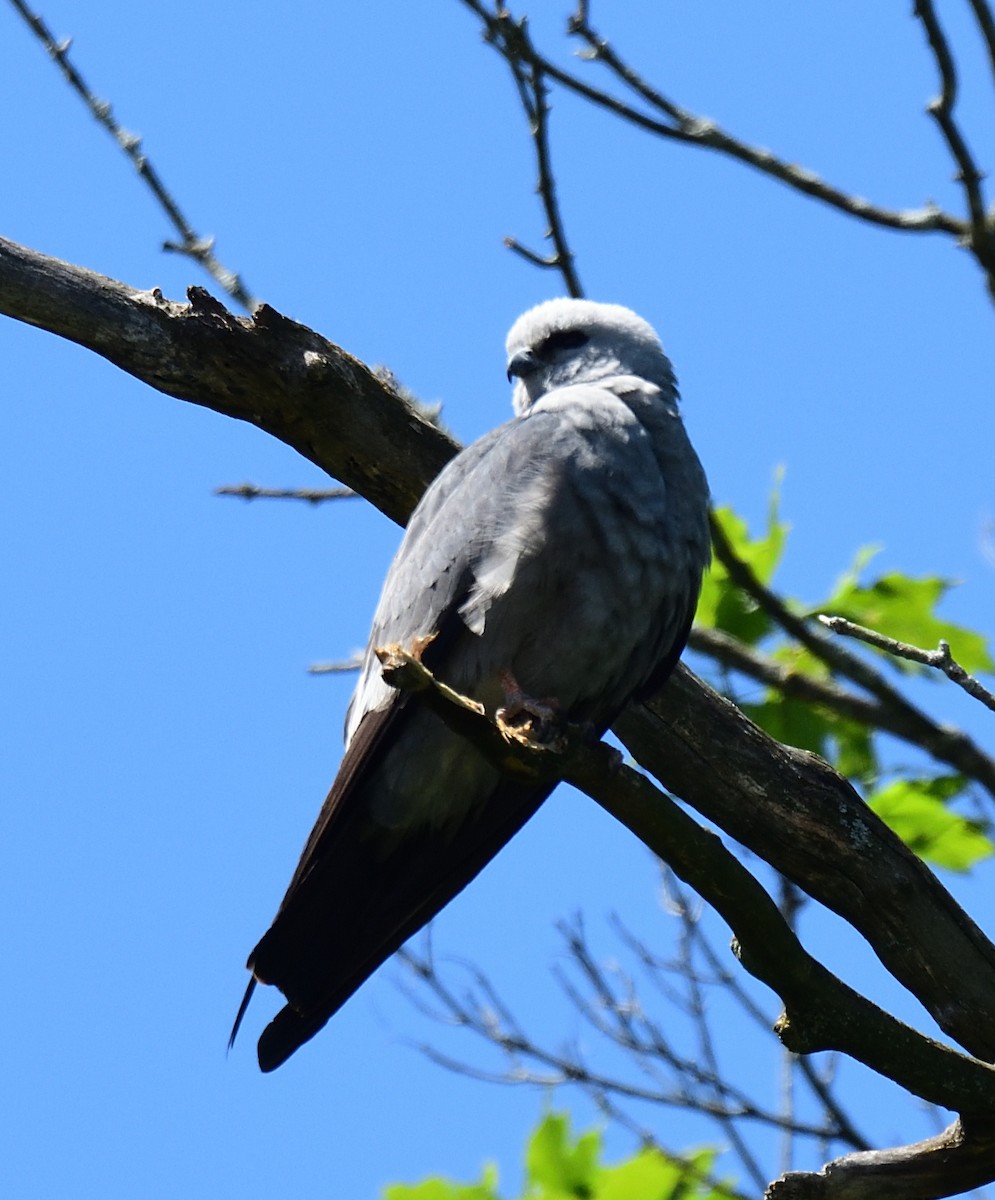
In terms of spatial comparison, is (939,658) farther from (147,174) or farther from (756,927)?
(147,174)

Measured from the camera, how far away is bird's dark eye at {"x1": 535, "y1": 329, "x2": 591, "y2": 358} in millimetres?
5465

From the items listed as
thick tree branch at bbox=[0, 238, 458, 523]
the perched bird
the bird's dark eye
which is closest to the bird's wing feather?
the perched bird

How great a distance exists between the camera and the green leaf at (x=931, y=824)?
5.23 m

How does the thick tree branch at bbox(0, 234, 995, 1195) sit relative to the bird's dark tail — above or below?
above

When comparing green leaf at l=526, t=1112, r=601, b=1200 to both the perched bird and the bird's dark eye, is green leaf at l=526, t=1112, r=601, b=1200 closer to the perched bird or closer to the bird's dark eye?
the perched bird

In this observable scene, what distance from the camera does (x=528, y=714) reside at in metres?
4.08

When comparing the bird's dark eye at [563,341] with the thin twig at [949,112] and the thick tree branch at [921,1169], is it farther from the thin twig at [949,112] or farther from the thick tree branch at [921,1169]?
the thick tree branch at [921,1169]

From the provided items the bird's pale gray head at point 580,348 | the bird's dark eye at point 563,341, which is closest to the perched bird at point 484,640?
the bird's pale gray head at point 580,348

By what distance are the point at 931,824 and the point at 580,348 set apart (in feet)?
7.32

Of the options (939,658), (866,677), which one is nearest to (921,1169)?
(939,658)

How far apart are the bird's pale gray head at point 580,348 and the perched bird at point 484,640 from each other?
616 millimetres

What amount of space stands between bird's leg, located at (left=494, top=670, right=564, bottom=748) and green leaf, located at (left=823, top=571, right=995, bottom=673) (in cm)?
152

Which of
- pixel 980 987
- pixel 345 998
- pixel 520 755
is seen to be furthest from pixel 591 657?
pixel 980 987

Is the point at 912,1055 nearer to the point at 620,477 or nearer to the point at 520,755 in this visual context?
the point at 520,755
